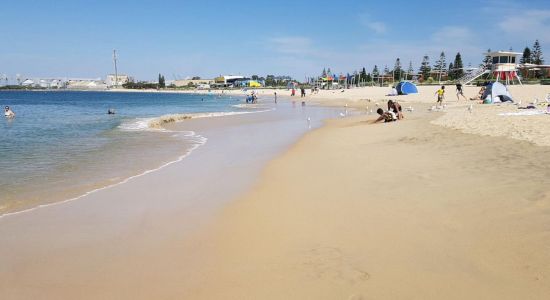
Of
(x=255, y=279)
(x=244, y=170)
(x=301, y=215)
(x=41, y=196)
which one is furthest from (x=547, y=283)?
(x=41, y=196)

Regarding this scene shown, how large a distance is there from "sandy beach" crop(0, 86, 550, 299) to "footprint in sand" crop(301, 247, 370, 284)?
0.01 metres

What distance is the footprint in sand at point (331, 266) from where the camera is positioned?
4082 millimetres

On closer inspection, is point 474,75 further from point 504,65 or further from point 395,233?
point 395,233

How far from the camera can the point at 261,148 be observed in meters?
14.3

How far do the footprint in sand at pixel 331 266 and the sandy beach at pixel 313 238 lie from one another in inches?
0.5

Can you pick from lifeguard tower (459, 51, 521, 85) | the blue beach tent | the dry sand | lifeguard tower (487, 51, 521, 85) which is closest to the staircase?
lifeguard tower (459, 51, 521, 85)

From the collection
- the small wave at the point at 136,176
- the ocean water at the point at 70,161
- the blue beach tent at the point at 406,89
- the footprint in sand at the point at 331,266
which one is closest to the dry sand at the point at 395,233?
the footprint in sand at the point at 331,266

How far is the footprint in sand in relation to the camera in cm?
408

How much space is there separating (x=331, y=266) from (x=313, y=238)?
883mm

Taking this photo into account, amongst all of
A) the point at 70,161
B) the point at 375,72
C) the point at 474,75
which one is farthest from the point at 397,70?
the point at 70,161

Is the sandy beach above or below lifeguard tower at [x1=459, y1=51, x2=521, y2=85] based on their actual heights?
below

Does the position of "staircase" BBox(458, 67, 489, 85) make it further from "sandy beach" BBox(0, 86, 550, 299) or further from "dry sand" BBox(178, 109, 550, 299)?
"sandy beach" BBox(0, 86, 550, 299)

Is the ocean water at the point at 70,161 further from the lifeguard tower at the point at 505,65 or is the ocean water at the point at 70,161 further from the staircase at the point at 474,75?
the staircase at the point at 474,75

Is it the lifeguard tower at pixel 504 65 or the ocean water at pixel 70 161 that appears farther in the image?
the lifeguard tower at pixel 504 65
